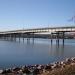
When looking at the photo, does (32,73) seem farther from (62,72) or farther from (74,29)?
(74,29)

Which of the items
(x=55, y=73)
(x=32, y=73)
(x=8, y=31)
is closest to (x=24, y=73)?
(x=32, y=73)

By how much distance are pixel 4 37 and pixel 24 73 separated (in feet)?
565

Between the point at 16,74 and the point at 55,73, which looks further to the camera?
the point at 16,74

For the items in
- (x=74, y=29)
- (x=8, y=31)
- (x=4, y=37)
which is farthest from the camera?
(x=4, y=37)

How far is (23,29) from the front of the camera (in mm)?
127625

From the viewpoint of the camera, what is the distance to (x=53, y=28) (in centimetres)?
10056

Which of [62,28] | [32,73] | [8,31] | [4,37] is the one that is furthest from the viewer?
[4,37]

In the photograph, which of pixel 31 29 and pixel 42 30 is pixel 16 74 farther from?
pixel 31 29

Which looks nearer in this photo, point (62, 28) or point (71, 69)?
point (71, 69)

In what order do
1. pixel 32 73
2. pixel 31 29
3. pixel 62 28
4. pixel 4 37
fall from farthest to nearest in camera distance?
pixel 4 37 → pixel 31 29 → pixel 62 28 → pixel 32 73

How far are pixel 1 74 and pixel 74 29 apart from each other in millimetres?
72342

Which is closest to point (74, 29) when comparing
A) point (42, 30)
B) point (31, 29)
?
point (42, 30)

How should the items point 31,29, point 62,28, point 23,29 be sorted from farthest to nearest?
point 23,29 < point 31,29 < point 62,28

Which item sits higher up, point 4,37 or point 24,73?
point 24,73
